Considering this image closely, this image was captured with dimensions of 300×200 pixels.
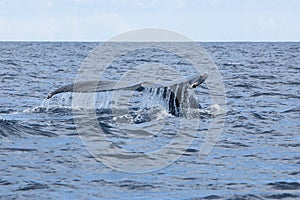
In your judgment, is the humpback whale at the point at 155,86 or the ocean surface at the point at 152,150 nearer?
the ocean surface at the point at 152,150

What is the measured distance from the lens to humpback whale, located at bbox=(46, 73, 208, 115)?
852 centimetres

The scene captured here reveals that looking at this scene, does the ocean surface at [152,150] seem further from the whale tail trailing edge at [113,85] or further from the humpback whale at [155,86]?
the whale tail trailing edge at [113,85]

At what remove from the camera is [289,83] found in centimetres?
1992

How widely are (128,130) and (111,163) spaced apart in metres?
2.28

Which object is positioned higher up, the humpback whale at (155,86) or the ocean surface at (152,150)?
the humpback whale at (155,86)

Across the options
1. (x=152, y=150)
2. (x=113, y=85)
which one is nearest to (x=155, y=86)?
(x=113, y=85)

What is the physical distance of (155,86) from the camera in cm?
908

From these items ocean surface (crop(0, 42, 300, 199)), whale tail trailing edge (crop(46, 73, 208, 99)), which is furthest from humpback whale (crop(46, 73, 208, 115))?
ocean surface (crop(0, 42, 300, 199))

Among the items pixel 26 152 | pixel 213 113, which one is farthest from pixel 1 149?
pixel 213 113


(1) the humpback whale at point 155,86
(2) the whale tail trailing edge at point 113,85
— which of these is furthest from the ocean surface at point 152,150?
(2) the whale tail trailing edge at point 113,85

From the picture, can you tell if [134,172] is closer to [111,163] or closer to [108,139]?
[111,163]

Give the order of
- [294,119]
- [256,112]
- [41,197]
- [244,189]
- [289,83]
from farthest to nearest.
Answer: [289,83], [256,112], [294,119], [244,189], [41,197]

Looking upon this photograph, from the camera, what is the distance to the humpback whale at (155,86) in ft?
27.9

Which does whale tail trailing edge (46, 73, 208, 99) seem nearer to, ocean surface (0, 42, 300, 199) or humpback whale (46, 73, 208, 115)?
humpback whale (46, 73, 208, 115)
